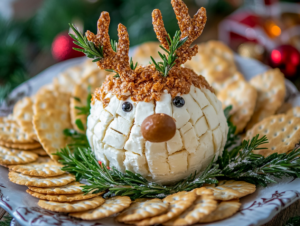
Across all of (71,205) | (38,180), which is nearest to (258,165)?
(71,205)

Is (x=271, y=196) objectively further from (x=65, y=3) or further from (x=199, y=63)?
(x=65, y=3)

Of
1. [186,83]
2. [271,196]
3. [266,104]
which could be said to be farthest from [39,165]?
[266,104]

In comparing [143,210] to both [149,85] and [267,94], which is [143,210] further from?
[267,94]

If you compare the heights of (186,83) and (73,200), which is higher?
(186,83)

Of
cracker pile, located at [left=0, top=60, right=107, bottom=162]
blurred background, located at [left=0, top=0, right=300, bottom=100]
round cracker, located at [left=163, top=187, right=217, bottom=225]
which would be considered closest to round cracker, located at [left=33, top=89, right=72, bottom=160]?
cracker pile, located at [left=0, top=60, right=107, bottom=162]

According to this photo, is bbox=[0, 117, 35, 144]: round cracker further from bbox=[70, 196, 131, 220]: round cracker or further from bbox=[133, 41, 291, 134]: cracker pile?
bbox=[133, 41, 291, 134]: cracker pile

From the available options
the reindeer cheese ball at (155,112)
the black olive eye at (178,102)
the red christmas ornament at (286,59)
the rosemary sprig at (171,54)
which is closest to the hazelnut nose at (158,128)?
the reindeer cheese ball at (155,112)
